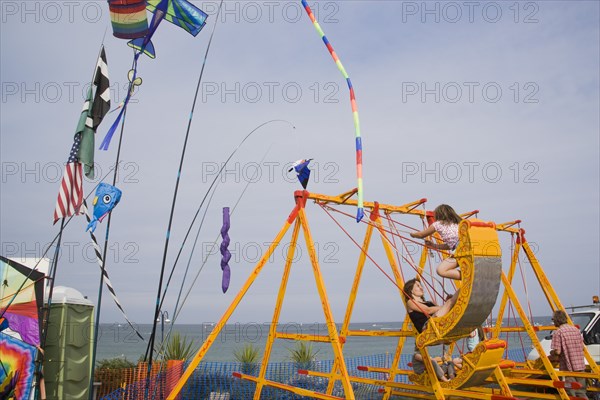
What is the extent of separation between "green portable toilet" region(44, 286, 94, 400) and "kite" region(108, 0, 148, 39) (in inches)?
170

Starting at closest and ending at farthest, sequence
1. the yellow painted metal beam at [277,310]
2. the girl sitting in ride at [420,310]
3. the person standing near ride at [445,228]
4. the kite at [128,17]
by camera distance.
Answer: the kite at [128,17] < the girl sitting in ride at [420,310] < the person standing near ride at [445,228] < the yellow painted metal beam at [277,310]

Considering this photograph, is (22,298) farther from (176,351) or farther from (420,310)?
(176,351)

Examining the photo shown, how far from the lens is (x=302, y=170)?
993 centimetres

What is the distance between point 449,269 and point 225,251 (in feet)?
12.3

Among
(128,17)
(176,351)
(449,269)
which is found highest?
(128,17)

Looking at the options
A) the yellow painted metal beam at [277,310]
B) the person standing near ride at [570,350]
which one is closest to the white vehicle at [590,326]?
the person standing near ride at [570,350]

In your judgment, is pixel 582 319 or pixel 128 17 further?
pixel 582 319

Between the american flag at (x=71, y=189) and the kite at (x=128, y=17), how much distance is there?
178cm

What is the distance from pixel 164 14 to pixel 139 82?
4.31 feet

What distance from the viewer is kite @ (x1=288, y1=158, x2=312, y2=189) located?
989 cm

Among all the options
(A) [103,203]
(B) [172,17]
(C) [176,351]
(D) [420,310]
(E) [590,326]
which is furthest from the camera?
(C) [176,351]

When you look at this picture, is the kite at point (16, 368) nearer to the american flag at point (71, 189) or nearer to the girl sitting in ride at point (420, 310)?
the american flag at point (71, 189)

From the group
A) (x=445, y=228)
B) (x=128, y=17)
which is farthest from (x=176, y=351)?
(x=128, y=17)

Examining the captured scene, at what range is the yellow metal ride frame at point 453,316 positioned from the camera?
7715mm
